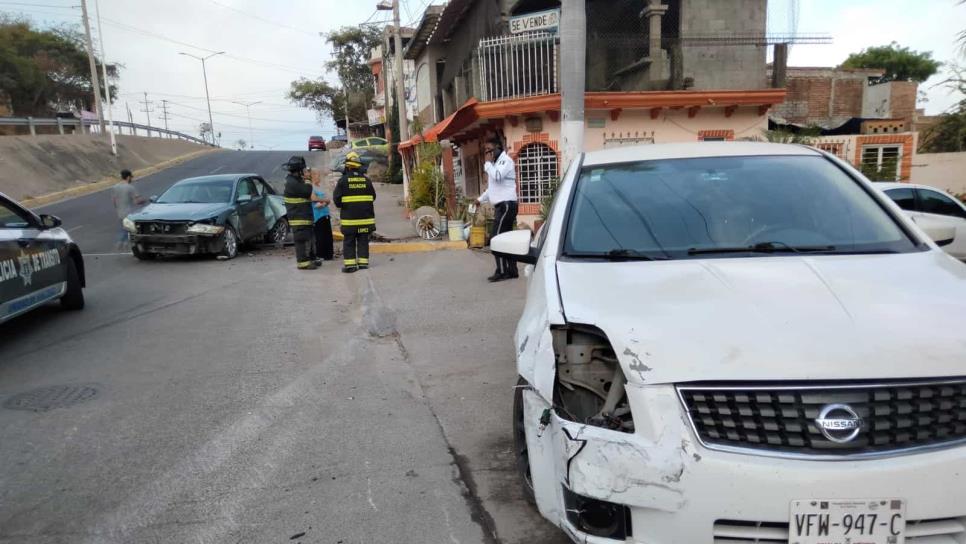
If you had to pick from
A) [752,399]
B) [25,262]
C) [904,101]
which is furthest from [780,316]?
[904,101]

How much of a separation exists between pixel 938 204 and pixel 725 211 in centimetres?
904

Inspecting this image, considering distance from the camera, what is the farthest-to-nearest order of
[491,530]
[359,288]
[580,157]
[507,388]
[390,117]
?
[390,117], [359,288], [507,388], [580,157], [491,530]

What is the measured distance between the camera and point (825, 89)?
23.5 metres

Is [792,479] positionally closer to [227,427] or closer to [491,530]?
[491,530]

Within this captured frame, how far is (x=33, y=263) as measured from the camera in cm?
638

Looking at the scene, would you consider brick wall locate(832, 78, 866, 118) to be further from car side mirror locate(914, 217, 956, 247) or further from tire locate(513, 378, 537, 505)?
tire locate(513, 378, 537, 505)

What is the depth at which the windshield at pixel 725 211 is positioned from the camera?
10.1 feet

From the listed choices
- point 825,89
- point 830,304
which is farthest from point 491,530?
point 825,89

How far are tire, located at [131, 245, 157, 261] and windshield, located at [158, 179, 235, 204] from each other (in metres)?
1.08

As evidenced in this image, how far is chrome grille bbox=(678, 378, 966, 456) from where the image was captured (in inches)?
80.2

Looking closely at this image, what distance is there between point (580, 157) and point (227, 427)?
9.95 feet

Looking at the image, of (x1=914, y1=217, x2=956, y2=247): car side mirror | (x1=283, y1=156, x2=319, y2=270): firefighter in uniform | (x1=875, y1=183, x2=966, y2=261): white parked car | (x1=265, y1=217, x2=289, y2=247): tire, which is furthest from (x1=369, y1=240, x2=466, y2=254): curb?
(x1=914, y1=217, x2=956, y2=247): car side mirror

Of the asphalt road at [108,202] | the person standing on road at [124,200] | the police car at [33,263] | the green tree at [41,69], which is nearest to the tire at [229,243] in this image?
the person standing on road at [124,200]

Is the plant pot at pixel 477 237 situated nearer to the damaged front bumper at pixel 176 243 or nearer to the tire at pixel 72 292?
the damaged front bumper at pixel 176 243
